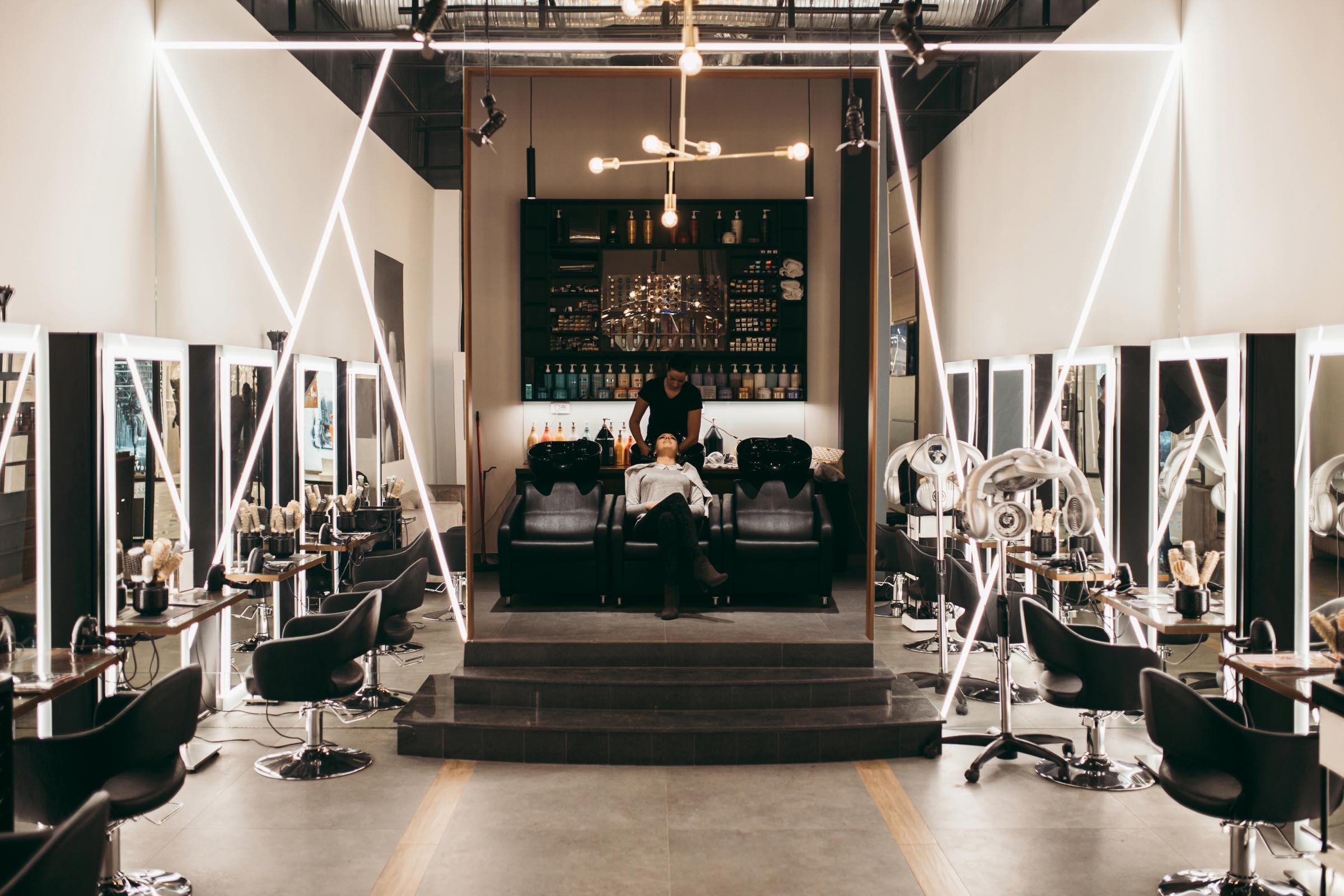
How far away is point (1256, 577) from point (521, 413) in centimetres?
601

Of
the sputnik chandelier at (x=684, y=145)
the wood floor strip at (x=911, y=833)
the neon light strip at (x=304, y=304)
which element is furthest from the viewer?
the neon light strip at (x=304, y=304)

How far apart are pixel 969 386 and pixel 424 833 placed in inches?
151

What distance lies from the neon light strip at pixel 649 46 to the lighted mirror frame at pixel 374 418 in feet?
6.38

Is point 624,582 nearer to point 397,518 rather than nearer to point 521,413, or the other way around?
point 397,518

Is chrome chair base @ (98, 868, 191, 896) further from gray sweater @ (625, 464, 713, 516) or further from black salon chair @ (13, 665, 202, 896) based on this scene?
gray sweater @ (625, 464, 713, 516)

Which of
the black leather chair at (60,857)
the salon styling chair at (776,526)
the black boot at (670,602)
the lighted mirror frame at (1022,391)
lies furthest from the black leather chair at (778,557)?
the black leather chair at (60,857)

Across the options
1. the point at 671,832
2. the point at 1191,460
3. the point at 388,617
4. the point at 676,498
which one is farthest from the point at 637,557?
the point at 1191,460

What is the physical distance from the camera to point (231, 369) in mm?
5266

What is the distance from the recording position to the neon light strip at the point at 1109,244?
504 centimetres

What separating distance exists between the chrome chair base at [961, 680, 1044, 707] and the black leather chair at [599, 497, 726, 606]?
5.55 feet

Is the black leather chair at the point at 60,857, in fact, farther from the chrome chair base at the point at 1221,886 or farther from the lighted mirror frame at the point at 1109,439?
the lighted mirror frame at the point at 1109,439

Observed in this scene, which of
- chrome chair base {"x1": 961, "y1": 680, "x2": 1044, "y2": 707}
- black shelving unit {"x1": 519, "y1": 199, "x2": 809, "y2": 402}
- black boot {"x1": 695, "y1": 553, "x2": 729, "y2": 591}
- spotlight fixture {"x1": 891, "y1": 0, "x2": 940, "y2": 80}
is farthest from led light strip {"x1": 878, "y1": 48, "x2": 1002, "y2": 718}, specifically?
black shelving unit {"x1": 519, "y1": 199, "x2": 809, "y2": 402}

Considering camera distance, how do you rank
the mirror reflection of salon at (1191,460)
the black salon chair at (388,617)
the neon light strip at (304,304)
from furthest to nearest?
1. the neon light strip at (304,304)
2. the black salon chair at (388,617)
3. the mirror reflection of salon at (1191,460)

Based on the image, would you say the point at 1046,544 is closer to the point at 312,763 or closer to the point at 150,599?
the point at 312,763
